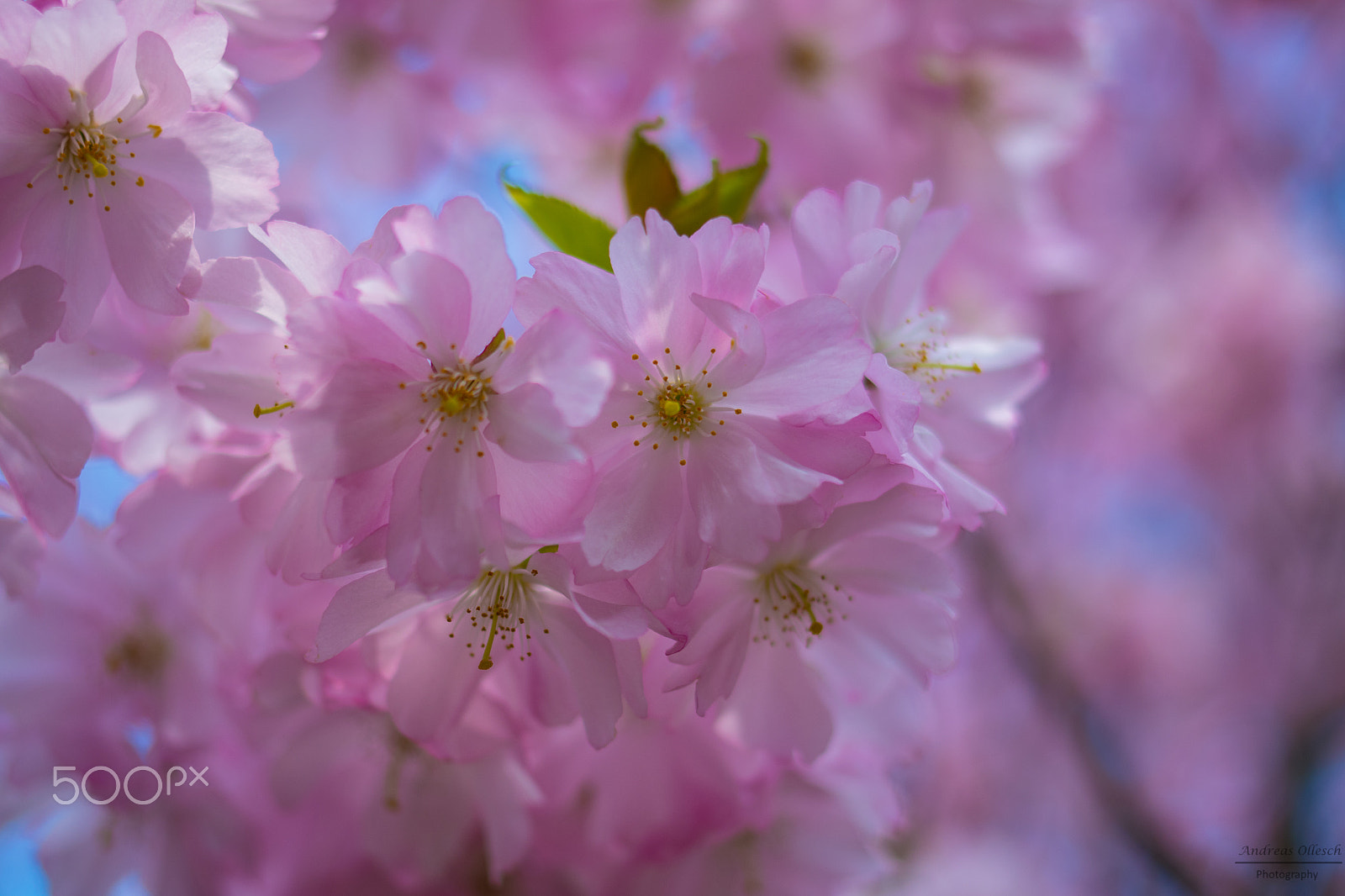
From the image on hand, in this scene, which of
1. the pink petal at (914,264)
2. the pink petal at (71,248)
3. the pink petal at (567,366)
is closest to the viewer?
the pink petal at (567,366)

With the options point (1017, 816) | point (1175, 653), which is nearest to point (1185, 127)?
point (1175, 653)

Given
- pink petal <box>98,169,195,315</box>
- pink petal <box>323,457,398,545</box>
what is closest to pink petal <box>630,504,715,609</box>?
pink petal <box>323,457,398,545</box>

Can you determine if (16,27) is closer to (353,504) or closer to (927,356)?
(353,504)

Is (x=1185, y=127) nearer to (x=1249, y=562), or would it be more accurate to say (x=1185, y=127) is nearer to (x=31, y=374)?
(x=1249, y=562)

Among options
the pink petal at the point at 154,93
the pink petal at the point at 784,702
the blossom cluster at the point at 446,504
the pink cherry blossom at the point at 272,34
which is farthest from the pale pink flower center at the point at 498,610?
the pink cherry blossom at the point at 272,34

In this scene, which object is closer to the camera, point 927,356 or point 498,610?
point 498,610

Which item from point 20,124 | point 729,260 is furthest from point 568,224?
point 20,124

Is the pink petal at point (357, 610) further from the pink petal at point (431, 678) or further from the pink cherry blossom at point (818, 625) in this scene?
the pink cherry blossom at point (818, 625)
